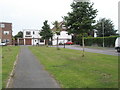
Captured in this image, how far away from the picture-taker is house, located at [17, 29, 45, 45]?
86.2m

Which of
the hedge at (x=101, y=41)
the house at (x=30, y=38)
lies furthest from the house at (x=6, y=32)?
the hedge at (x=101, y=41)

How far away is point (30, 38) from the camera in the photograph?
86688mm

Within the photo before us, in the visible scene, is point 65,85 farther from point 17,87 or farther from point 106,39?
point 106,39

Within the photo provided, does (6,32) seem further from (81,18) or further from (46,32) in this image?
(81,18)

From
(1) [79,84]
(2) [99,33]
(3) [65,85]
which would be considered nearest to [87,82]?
(1) [79,84]

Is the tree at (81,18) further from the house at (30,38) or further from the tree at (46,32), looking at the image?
the house at (30,38)

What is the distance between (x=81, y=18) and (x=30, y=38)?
2724 inches

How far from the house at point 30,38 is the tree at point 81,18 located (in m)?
66.0

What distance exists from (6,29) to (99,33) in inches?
1384

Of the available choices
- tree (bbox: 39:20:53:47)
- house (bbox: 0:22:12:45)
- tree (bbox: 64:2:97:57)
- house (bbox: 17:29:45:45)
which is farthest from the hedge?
house (bbox: 17:29:45:45)

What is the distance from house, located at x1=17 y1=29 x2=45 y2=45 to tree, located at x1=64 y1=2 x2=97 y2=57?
6600 centimetres

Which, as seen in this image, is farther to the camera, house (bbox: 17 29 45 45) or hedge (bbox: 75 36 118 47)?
house (bbox: 17 29 45 45)

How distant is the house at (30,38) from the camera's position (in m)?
86.2

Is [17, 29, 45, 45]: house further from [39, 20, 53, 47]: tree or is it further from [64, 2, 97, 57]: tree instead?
[64, 2, 97, 57]: tree
